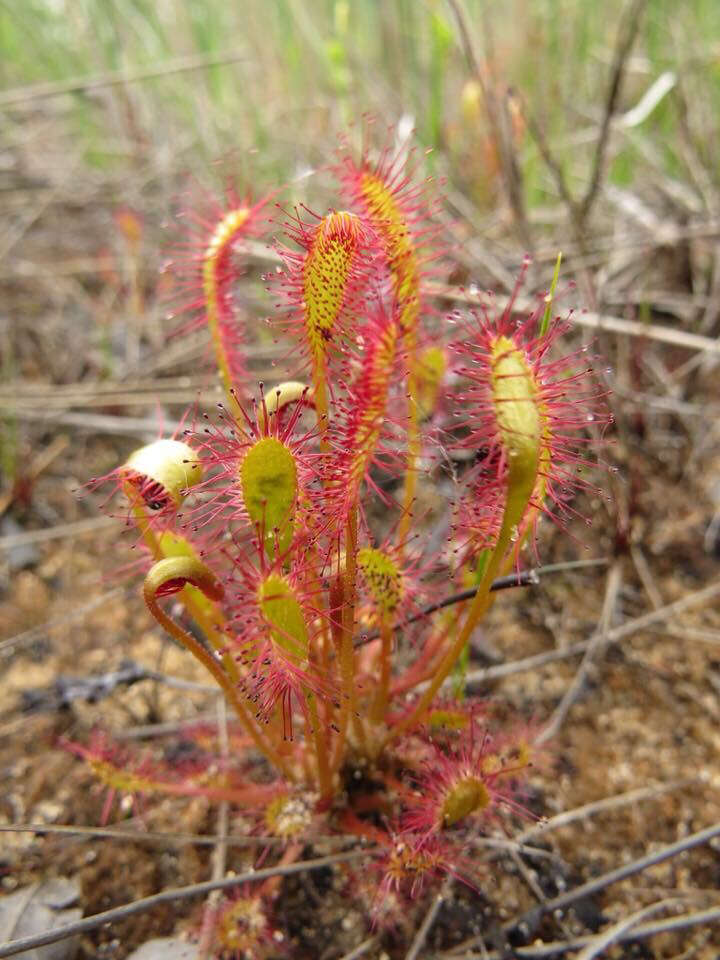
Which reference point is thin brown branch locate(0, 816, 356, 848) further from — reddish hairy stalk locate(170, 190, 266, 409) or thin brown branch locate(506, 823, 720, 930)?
reddish hairy stalk locate(170, 190, 266, 409)

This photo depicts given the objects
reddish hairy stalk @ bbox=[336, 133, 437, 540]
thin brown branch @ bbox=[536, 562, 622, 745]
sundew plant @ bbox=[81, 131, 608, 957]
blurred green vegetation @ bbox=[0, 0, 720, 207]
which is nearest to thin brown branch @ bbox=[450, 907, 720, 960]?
sundew plant @ bbox=[81, 131, 608, 957]

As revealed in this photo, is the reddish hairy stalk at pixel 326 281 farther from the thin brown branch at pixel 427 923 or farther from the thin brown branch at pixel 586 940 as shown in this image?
the thin brown branch at pixel 586 940

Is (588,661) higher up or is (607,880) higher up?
(588,661)

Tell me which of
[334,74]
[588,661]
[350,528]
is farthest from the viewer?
[334,74]

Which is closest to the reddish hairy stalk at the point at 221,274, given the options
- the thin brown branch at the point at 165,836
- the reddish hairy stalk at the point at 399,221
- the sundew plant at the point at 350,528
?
the sundew plant at the point at 350,528

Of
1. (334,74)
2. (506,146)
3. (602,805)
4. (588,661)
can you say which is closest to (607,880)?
(602,805)

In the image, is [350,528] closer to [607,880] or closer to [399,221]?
[399,221]

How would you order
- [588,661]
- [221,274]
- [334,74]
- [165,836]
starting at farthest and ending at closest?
[334,74] → [588,661] → [221,274] → [165,836]
